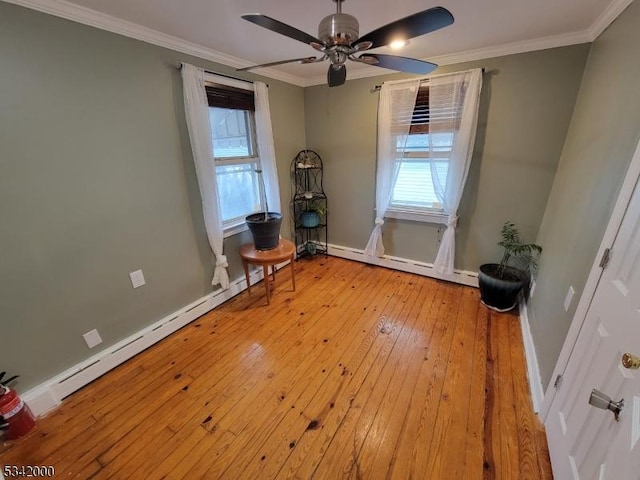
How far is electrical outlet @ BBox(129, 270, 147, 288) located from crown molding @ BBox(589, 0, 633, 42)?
343cm

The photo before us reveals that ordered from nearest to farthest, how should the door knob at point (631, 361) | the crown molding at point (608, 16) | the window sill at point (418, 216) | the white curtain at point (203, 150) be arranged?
the door knob at point (631, 361) < the crown molding at point (608, 16) < the white curtain at point (203, 150) < the window sill at point (418, 216)

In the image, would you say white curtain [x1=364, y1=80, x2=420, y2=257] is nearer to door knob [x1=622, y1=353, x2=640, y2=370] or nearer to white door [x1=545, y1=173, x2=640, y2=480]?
white door [x1=545, y1=173, x2=640, y2=480]

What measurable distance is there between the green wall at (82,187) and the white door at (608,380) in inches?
103

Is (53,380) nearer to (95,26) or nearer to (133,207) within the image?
(133,207)

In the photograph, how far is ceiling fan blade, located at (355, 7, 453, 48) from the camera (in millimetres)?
947

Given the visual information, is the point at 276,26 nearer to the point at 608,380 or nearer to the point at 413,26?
the point at 413,26

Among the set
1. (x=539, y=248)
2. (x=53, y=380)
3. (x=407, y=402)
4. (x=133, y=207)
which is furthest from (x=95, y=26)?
(x=539, y=248)

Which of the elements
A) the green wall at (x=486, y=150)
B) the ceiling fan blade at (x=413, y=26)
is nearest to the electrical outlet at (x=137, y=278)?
the ceiling fan blade at (x=413, y=26)

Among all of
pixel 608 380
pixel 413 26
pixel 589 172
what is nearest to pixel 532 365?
pixel 608 380

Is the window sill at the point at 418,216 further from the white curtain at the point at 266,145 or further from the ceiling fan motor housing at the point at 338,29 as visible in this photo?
the ceiling fan motor housing at the point at 338,29

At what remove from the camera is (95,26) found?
159 cm

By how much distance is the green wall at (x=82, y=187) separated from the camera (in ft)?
4.65

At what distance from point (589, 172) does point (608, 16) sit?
3.25ft

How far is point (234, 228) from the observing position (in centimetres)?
272
